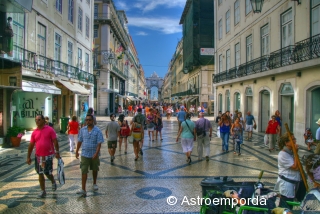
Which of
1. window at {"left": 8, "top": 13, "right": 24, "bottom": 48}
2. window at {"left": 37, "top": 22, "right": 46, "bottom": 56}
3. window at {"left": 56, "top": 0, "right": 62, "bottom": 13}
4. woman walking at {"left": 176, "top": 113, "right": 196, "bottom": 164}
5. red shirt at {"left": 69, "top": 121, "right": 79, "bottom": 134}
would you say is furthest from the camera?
window at {"left": 56, "top": 0, "right": 62, "bottom": 13}

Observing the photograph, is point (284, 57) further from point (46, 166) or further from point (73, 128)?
point (46, 166)

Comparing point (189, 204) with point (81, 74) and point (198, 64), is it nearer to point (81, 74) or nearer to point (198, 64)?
point (81, 74)

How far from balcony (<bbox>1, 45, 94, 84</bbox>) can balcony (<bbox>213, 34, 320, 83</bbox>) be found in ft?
40.9

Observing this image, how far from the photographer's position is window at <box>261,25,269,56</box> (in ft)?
53.8

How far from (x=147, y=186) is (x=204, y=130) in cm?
353

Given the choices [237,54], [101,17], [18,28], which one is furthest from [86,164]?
[101,17]

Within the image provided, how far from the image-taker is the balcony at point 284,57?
11062 mm

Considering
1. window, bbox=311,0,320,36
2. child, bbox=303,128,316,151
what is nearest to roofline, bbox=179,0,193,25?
window, bbox=311,0,320,36

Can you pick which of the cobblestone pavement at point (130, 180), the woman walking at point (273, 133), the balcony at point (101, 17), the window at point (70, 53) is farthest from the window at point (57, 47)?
the balcony at point (101, 17)

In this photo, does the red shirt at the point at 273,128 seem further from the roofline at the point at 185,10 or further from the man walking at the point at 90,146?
the roofline at the point at 185,10

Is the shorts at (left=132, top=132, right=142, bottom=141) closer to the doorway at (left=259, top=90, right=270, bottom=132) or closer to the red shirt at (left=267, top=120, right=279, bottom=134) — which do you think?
the red shirt at (left=267, top=120, right=279, bottom=134)

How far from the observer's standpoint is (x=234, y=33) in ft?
72.9

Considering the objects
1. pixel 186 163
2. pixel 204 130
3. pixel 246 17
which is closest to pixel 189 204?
pixel 186 163

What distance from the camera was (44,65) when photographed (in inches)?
601
